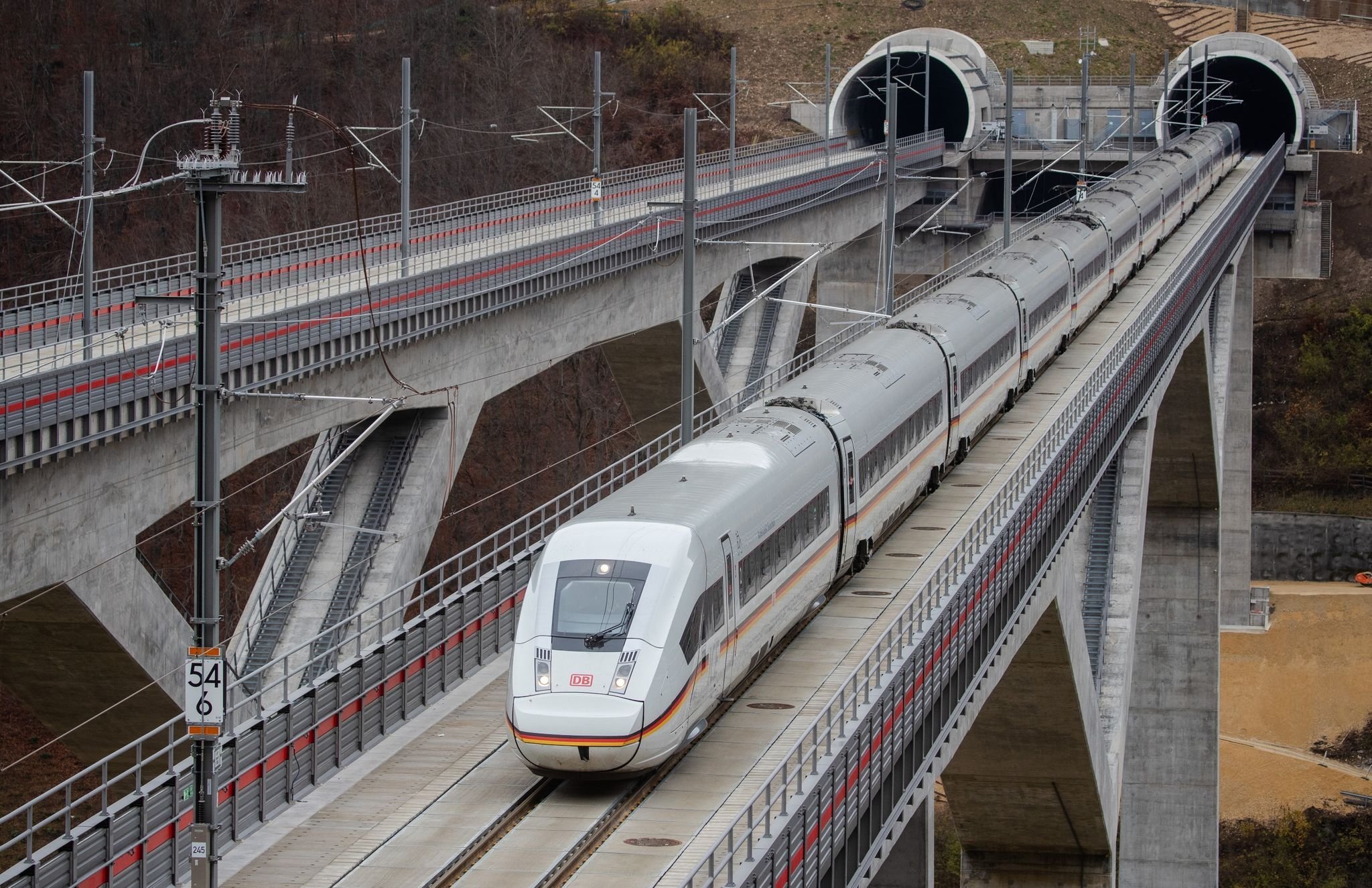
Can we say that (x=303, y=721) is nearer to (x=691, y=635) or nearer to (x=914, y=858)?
(x=691, y=635)

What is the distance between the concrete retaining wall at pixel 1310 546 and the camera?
248ft

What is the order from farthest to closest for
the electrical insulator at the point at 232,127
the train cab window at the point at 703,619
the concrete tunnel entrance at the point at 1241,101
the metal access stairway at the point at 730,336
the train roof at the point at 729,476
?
1. the concrete tunnel entrance at the point at 1241,101
2. the metal access stairway at the point at 730,336
3. the train roof at the point at 729,476
4. the train cab window at the point at 703,619
5. the electrical insulator at the point at 232,127

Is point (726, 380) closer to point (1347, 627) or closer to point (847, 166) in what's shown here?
point (847, 166)

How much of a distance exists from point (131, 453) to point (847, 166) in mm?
40131

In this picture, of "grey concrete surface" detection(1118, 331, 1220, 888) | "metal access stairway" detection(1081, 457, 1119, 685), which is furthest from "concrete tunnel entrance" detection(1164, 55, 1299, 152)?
"metal access stairway" detection(1081, 457, 1119, 685)

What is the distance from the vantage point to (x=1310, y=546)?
3007 inches

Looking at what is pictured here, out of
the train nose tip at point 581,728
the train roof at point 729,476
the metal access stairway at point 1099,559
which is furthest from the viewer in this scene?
the metal access stairway at point 1099,559

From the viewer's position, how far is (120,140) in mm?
69625

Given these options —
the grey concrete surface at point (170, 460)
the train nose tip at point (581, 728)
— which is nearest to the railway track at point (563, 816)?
the train nose tip at point (581, 728)

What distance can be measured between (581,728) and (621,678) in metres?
0.58

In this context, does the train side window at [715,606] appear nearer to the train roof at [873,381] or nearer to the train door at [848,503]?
the train door at [848,503]

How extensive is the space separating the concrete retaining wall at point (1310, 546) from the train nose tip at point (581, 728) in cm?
6364

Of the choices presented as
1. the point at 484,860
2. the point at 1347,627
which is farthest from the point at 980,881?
the point at 1347,627

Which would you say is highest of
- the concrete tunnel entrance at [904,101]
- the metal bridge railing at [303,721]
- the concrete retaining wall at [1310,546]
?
the concrete tunnel entrance at [904,101]
